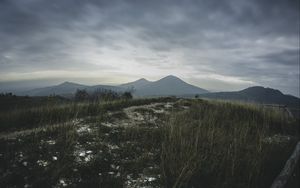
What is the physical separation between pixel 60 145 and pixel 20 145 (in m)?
1.13

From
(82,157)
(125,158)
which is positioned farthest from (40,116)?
(125,158)

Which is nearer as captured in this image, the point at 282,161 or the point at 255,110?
the point at 282,161

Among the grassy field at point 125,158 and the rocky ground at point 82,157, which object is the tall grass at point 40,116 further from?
the rocky ground at point 82,157

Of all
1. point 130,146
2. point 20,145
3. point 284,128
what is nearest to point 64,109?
point 20,145

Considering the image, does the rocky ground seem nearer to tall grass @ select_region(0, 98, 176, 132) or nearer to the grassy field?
the grassy field

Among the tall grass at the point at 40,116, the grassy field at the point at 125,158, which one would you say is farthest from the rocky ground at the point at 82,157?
the tall grass at the point at 40,116

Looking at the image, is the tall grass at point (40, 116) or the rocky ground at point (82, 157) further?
the tall grass at point (40, 116)

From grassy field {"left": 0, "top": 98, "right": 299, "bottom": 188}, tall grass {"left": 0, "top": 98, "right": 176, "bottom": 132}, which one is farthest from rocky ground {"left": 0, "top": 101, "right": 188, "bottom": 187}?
tall grass {"left": 0, "top": 98, "right": 176, "bottom": 132}

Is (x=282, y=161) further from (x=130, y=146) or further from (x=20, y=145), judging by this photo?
(x=20, y=145)

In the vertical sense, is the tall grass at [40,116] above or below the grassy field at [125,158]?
above

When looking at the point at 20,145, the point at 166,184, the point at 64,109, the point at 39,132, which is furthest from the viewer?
the point at 64,109

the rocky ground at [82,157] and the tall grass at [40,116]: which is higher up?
the tall grass at [40,116]

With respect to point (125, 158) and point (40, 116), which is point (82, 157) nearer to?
point (125, 158)

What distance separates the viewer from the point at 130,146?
702 cm
